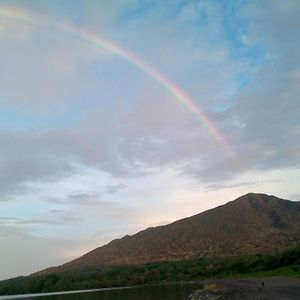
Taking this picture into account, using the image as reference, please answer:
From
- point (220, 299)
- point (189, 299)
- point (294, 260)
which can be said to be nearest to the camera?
point (220, 299)

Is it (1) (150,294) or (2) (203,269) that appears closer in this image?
(1) (150,294)

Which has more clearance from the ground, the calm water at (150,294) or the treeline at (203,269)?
the treeline at (203,269)

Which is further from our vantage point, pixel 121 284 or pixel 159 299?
pixel 121 284

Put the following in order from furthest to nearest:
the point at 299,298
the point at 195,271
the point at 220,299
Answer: the point at 195,271, the point at 220,299, the point at 299,298

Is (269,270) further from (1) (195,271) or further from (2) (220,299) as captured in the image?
(2) (220,299)

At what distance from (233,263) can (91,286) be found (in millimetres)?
63901

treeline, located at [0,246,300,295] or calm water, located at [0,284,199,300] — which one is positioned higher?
treeline, located at [0,246,300,295]

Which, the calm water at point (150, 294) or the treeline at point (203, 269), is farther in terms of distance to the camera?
the treeline at point (203, 269)

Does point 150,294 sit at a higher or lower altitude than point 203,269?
lower

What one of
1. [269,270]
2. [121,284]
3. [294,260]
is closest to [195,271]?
[121,284]

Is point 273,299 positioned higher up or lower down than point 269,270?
lower down

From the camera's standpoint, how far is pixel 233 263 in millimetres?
167000

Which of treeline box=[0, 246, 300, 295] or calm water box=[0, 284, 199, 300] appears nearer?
calm water box=[0, 284, 199, 300]

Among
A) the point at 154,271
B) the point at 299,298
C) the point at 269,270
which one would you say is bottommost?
the point at 299,298
